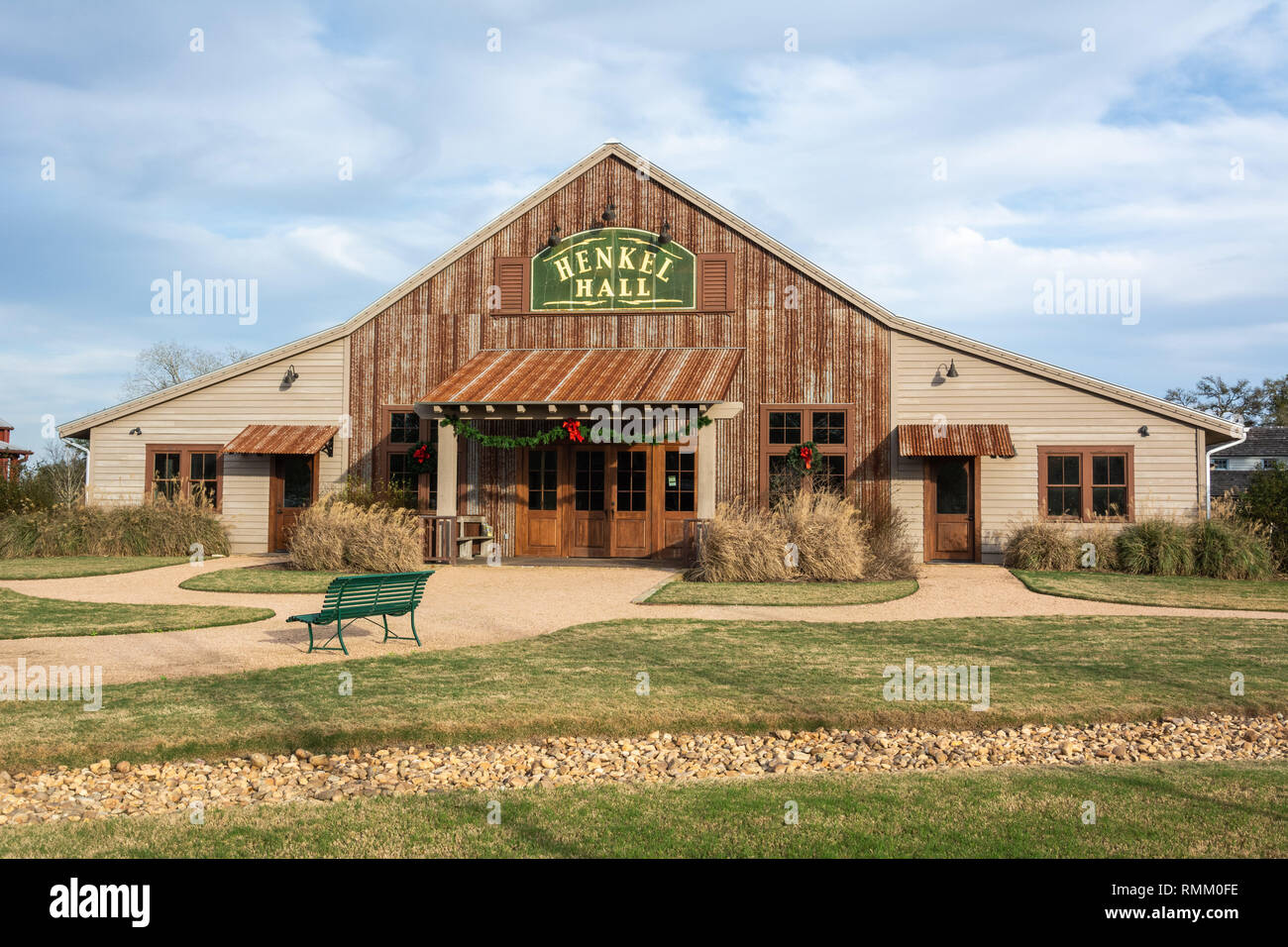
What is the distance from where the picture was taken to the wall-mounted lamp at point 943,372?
17.3 metres

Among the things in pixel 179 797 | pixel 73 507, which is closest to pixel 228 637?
pixel 179 797

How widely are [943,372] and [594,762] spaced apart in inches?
538

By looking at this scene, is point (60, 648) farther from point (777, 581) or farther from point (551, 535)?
point (551, 535)

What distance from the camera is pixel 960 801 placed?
14.6 ft

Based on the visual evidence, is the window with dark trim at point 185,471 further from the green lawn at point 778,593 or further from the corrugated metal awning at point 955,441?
the corrugated metal awning at point 955,441

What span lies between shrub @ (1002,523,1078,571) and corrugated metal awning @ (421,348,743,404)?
5825 millimetres

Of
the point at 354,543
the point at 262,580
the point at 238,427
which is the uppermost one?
the point at 238,427

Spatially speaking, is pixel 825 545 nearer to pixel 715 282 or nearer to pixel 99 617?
pixel 715 282

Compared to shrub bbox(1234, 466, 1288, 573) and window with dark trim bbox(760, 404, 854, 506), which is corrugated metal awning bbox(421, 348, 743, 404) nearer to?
window with dark trim bbox(760, 404, 854, 506)

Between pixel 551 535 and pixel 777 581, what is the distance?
585cm

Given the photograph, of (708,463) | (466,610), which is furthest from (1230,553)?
(466,610)

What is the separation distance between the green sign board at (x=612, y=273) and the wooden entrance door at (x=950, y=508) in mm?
5767

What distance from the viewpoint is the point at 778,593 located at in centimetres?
1227
